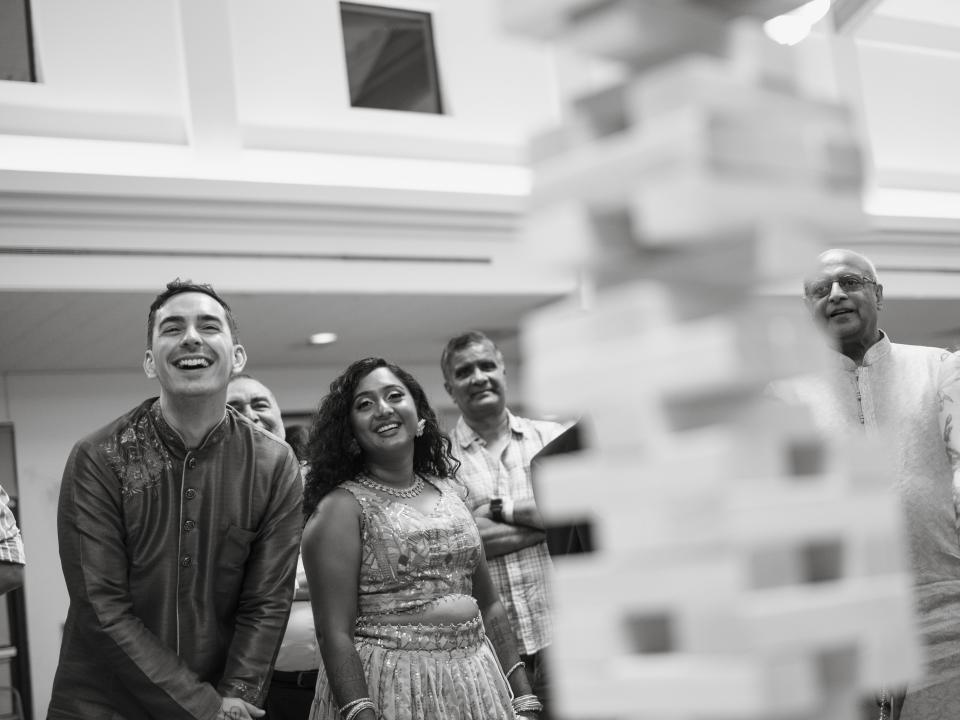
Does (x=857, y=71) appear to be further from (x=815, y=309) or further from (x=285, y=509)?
(x=285, y=509)

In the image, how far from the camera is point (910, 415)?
248 cm

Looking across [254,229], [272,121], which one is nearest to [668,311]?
[254,229]

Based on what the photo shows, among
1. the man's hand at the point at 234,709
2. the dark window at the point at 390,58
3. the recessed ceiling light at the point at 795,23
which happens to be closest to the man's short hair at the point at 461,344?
the man's hand at the point at 234,709

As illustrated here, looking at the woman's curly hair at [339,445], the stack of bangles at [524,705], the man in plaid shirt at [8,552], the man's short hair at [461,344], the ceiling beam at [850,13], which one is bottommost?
the stack of bangles at [524,705]

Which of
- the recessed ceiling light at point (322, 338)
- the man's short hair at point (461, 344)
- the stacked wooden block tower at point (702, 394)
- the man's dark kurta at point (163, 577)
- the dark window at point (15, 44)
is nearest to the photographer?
the stacked wooden block tower at point (702, 394)

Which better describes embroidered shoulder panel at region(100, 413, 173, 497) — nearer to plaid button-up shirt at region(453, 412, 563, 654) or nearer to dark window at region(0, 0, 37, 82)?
plaid button-up shirt at region(453, 412, 563, 654)

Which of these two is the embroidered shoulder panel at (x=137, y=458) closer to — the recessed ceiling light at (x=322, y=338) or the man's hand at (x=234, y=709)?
the man's hand at (x=234, y=709)

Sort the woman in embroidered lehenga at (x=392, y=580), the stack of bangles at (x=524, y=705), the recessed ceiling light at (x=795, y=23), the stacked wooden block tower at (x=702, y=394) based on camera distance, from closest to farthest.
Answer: the stacked wooden block tower at (x=702, y=394)
the woman in embroidered lehenga at (x=392, y=580)
the stack of bangles at (x=524, y=705)
the recessed ceiling light at (x=795, y=23)

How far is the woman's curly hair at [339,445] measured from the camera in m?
2.92

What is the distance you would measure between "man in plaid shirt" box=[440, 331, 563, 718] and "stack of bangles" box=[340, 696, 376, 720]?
857mm

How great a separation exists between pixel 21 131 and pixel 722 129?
16.8ft

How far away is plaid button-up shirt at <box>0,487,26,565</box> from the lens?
2402 mm

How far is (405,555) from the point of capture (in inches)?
109

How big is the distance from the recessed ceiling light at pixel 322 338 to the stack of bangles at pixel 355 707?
4.26m
